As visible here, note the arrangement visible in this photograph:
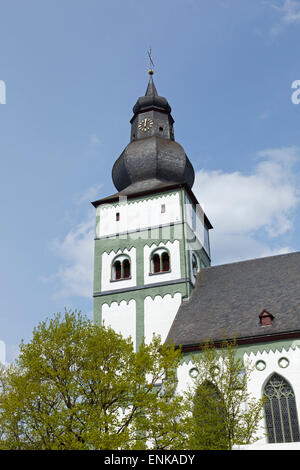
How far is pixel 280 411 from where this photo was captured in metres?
22.6

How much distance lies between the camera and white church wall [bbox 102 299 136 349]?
95.5 ft

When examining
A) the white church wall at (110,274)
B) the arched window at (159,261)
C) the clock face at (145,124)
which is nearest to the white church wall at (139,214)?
the white church wall at (110,274)

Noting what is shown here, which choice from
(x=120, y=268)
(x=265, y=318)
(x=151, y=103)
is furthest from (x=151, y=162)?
(x=265, y=318)

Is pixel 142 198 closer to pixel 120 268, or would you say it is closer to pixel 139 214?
pixel 139 214

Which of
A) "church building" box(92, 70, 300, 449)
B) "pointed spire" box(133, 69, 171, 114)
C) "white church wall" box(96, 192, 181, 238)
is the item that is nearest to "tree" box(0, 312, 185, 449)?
"church building" box(92, 70, 300, 449)

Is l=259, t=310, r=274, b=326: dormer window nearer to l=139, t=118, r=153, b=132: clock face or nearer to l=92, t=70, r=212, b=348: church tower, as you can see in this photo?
l=92, t=70, r=212, b=348: church tower

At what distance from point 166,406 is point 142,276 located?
37.7 ft

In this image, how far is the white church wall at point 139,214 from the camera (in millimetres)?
31877

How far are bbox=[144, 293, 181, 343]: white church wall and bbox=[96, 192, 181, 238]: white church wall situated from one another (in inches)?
182

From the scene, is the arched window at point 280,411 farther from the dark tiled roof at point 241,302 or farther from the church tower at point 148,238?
the church tower at point 148,238

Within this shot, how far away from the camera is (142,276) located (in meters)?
30.4
